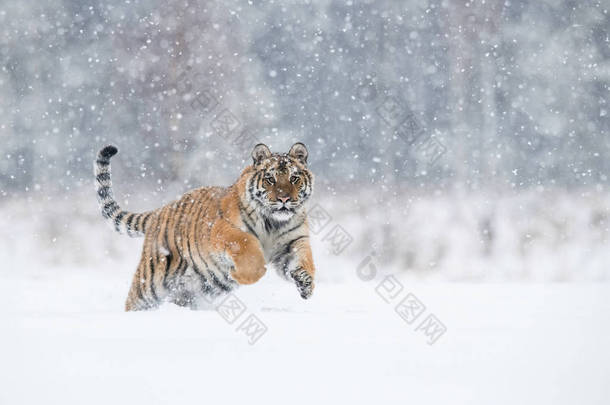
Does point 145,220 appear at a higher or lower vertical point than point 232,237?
higher

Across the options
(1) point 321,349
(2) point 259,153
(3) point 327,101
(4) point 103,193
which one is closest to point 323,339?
(1) point 321,349

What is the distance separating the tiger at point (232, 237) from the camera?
153 inches

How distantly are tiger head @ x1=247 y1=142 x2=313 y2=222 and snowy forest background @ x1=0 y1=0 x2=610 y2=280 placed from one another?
22.8 ft

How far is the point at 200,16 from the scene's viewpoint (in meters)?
12.8

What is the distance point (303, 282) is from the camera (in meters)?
3.86

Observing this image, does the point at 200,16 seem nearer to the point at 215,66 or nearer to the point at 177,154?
the point at 215,66

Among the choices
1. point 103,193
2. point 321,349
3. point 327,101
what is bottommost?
point 321,349

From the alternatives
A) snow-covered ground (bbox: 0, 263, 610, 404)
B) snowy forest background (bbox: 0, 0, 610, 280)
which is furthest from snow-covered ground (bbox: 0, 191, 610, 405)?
snowy forest background (bbox: 0, 0, 610, 280)

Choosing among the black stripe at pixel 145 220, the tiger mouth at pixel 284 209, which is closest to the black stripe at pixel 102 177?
the black stripe at pixel 145 220

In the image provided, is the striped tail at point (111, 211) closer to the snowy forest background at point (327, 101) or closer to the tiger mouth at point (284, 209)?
the tiger mouth at point (284, 209)

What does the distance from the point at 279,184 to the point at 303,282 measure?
Answer: 24.6 inches

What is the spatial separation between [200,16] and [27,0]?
3443mm

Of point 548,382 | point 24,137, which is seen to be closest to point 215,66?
point 24,137

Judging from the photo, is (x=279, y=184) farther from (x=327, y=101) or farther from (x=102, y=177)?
(x=327, y=101)
